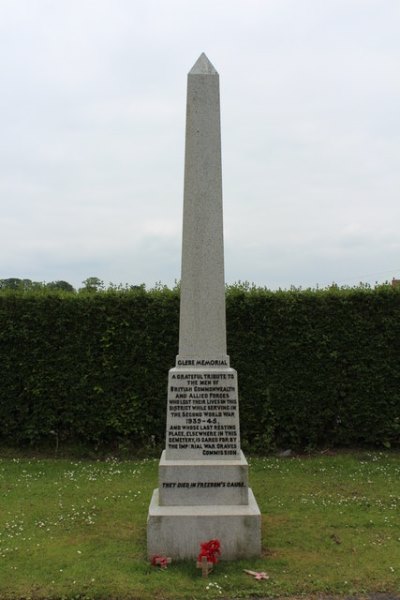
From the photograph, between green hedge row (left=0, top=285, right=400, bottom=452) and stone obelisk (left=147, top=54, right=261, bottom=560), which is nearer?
stone obelisk (left=147, top=54, right=261, bottom=560)

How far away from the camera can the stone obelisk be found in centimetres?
475

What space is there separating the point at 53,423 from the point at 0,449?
44.0 inches

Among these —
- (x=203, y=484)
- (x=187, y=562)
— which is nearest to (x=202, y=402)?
(x=203, y=484)

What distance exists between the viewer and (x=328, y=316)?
31.7 feet

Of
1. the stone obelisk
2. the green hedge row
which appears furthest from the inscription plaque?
the green hedge row

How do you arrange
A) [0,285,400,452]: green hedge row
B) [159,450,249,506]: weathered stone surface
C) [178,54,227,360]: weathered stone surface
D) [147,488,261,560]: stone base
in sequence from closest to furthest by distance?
[147,488,261,560]: stone base, [159,450,249,506]: weathered stone surface, [178,54,227,360]: weathered stone surface, [0,285,400,452]: green hedge row

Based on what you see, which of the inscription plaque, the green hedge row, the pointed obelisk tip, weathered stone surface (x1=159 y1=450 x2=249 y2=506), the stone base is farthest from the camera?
the green hedge row

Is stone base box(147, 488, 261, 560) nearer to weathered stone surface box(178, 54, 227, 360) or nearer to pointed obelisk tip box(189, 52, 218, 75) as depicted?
weathered stone surface box(178, 54, 227, 360)

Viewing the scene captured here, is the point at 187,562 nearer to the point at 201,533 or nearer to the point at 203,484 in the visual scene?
the point at 201,533

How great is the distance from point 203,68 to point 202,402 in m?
3.39

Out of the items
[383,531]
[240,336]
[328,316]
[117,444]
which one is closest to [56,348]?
[117,444]

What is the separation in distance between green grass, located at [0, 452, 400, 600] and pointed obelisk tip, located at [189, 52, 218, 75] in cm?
466

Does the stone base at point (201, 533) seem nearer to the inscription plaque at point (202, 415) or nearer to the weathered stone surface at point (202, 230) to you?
the inscription plaque at point (202, 415)

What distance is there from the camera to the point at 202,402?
17.3 ft
